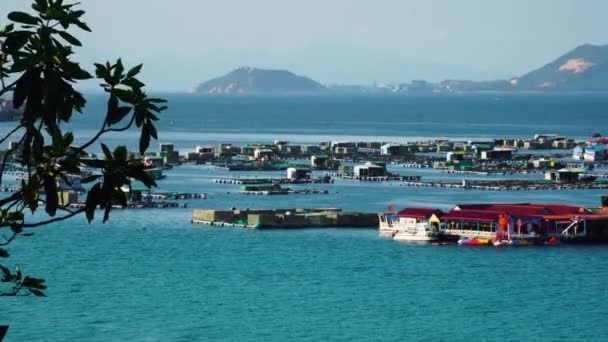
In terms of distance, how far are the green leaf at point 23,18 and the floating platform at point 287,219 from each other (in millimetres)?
47905

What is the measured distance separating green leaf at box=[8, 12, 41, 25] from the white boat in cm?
4422

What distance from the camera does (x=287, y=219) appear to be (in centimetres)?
5447

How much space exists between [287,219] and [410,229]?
6.17 meters

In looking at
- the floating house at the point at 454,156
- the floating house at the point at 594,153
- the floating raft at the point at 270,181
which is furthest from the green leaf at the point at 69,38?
the floating house at the point at 594,153

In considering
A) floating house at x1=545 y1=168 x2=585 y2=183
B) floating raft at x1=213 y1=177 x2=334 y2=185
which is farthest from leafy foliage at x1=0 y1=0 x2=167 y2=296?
floating house at x1=545 y1=168 x2=585 y2=183

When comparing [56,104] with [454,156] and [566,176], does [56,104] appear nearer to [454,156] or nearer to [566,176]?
[566,176]

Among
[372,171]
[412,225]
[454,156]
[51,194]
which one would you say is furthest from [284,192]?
[51,194]

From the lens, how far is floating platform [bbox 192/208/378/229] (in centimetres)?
5419

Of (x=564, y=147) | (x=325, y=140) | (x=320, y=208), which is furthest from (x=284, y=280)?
(x=325, y=140)

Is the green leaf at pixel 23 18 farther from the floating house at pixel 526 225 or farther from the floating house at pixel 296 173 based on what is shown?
the floating house at pixel 296 173

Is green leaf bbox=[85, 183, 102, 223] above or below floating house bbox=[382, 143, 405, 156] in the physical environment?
above

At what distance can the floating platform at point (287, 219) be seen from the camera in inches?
2133

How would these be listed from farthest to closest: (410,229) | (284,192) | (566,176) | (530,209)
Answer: (566,176) < (284,192) < (530,209) < (410,229)

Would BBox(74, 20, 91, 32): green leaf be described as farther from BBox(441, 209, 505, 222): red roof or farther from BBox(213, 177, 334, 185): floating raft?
BBox(213, 177, 334, 185): floating raft
